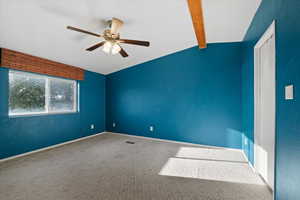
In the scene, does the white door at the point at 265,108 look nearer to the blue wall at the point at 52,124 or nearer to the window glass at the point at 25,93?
the blue wall at the point at 52,124

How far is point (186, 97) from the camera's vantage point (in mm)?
4109

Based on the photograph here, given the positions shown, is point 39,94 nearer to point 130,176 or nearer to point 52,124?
point 52,124

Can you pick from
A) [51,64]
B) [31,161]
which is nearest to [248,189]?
[31,161]

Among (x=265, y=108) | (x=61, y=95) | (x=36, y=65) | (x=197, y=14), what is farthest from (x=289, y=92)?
(x=61, y=95)

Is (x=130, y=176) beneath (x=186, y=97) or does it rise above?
beneath

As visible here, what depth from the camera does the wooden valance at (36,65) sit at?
282cm

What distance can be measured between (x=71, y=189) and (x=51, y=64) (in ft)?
9.65

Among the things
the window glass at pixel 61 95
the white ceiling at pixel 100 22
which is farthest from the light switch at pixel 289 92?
the window glass at pixel 61 95

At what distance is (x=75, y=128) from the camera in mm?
4270

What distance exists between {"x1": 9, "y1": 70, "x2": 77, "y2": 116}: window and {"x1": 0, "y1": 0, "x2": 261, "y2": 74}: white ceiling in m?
0.62

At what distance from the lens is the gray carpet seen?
1851mm

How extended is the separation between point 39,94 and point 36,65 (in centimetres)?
69

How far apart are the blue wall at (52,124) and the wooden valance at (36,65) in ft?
0.65

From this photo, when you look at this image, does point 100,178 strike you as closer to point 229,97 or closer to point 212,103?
point 212,103
